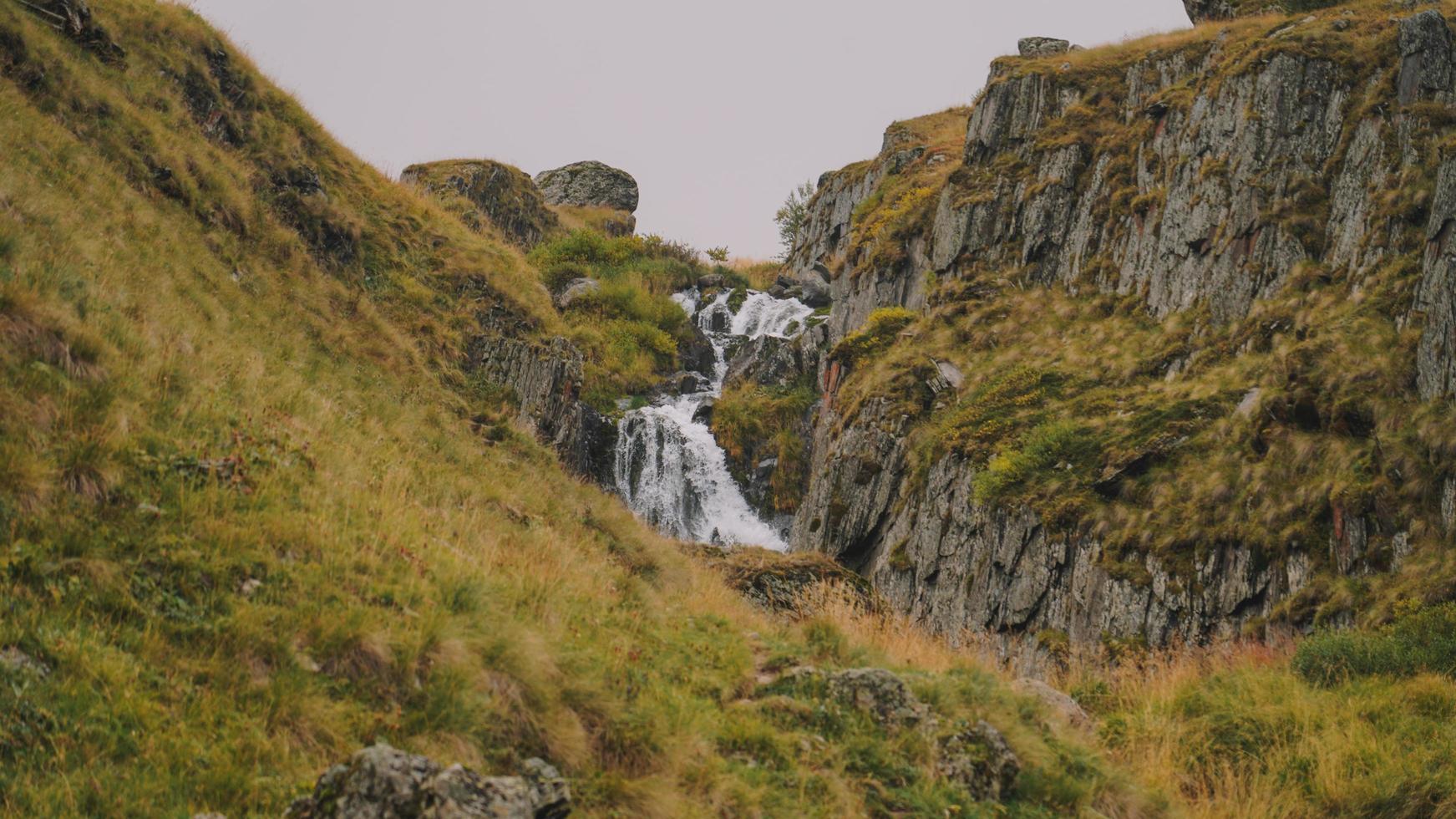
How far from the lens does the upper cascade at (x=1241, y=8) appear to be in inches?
1195

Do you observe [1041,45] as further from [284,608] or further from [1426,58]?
[284,608]

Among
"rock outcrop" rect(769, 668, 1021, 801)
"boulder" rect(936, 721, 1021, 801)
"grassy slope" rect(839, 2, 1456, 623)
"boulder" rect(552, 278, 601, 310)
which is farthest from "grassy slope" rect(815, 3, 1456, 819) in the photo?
"boulder" rect(552, 278, 601, 310)

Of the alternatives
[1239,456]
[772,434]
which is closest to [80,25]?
[1239,456]

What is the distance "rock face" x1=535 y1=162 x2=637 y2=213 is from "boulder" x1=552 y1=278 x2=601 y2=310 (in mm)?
17933

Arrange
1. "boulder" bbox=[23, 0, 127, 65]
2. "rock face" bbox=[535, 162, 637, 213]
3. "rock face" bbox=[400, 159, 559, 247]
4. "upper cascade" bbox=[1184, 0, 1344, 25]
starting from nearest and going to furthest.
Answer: "boulder" bbox=[23, 0, 127, 65], "upper cascade" bbox=[1184, 0, 1344, 25], "rock face" bbox=[400, 159, 559, 247], "rock face" bbox=[535, 162, 637, 213]

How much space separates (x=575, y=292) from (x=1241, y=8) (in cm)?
3084

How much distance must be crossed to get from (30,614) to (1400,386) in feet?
58.9

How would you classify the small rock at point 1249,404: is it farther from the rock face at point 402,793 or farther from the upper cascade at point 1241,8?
the upper cascade at point 1241,8

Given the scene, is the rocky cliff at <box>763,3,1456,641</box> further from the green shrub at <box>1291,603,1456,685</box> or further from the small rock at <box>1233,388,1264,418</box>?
the green shrub at <box>1291,603,1456,685</box>

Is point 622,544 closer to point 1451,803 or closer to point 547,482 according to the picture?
point 547,482

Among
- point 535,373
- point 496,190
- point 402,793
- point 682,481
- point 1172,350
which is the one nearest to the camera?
point 402,793

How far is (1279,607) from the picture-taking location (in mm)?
14117

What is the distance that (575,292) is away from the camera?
4778cm

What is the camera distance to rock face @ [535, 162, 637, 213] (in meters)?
65.8
